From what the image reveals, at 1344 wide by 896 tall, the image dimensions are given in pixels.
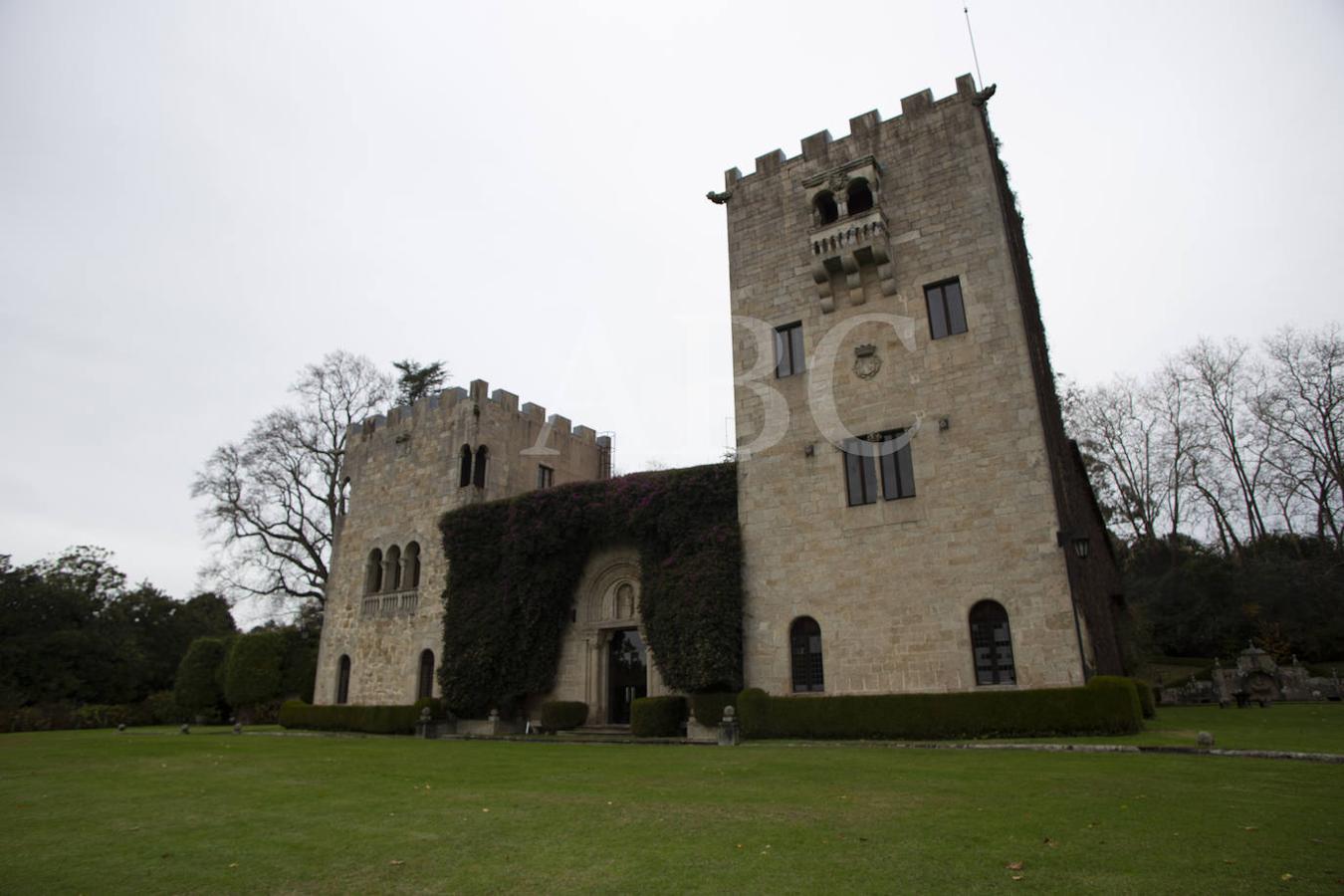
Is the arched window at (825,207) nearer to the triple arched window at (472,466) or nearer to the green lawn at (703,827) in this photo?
the triple arched window at (472,466)

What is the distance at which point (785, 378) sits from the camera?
764 inches

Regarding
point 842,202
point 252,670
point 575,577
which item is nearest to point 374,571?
point 252,670

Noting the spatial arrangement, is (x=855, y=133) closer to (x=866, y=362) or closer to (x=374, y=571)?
(x=866, y=362)

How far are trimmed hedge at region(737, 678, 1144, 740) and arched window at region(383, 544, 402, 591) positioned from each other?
14.4 metres

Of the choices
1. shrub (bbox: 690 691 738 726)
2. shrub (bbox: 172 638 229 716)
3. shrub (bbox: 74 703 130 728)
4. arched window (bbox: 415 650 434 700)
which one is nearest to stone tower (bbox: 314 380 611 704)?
arched window (bbox: 415 650 434 700)

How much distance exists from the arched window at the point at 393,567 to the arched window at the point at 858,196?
18.3 metres

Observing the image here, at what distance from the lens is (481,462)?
85.6 ft

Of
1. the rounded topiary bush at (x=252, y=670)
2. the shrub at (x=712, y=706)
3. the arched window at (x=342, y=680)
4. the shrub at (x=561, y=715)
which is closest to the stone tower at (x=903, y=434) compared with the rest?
the shrub at (x=712, y=706)

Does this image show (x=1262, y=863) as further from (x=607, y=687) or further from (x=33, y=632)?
(x=33, y=632)

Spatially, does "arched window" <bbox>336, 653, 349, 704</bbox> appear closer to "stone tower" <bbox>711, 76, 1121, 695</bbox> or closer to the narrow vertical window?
"stone tower" <bbox>711, 76, 1121, 695</bbox>

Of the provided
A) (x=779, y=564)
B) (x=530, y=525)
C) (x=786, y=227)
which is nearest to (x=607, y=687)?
(x=530, y=525)

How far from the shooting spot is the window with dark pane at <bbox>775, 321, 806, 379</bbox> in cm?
1945

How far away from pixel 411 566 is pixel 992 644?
60.8ft

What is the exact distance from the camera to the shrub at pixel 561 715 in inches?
806
